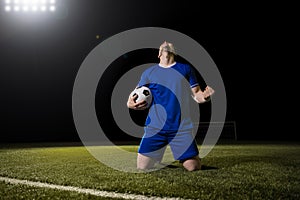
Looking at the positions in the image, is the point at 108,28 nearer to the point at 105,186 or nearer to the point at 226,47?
the point at 226,47

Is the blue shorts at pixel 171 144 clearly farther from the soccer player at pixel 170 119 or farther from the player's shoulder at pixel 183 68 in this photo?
the player's shoulder at pixel 183 68

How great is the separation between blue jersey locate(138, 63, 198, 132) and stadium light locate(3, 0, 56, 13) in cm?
904

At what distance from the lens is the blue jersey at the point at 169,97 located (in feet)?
14.2

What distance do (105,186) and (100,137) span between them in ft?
40.0

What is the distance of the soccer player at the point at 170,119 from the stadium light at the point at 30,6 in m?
9.11

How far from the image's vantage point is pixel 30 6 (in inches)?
517

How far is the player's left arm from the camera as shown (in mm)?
4398

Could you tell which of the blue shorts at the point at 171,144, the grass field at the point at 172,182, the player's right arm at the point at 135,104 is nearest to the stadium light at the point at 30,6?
the grass field at the point at 172,182

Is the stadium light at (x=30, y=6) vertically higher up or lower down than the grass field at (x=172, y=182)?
higher up

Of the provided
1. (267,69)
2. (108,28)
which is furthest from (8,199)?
(267,69)

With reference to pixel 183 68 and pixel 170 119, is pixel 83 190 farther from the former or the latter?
pixel 183 68

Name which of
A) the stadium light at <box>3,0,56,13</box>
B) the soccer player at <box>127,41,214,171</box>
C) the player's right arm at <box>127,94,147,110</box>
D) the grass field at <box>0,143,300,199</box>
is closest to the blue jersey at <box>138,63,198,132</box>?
the soccer player at <box>127,41,214,171</box>

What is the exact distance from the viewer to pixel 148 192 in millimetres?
3125

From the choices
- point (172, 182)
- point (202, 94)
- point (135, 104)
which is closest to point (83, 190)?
point (172, 182)
